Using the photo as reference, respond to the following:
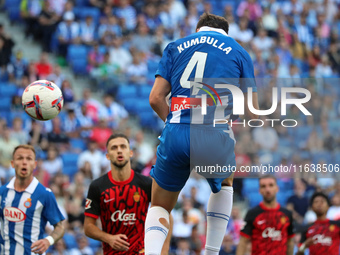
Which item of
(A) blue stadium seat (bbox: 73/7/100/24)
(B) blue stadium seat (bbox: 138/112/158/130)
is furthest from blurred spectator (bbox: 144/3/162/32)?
(B) blue stadium seat (bbox: 138/112/158/130)

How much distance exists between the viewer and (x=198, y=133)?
17.9 ft

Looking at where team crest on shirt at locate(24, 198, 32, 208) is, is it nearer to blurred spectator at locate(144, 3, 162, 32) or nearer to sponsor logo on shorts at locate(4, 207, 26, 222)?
sponsor logo on shorts at locate(4, 207, 26, 222)

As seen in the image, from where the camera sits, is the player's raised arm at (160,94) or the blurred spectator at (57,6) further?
the blurred spectator at (57,6)

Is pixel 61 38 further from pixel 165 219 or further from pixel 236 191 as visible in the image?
pixel 165 219

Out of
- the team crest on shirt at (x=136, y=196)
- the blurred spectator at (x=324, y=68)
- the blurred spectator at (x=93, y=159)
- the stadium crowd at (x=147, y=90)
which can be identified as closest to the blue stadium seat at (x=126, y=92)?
the stadium crowd at (x=147, y=90)

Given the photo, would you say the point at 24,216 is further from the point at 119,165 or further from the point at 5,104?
the point at 5,104

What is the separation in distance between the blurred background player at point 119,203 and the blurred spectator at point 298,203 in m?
6.10

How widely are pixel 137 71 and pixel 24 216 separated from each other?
27.7ft

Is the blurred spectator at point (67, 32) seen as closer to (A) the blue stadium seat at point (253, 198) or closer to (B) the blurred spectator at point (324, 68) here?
(A) the blue stadium seat at point (253, 198)

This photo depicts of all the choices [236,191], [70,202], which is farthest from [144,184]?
[236,191]

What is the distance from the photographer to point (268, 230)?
29.2 feet

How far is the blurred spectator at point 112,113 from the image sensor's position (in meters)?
14.5

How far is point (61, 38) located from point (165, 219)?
36.3ft

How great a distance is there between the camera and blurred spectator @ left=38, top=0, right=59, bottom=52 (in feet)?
52.4
